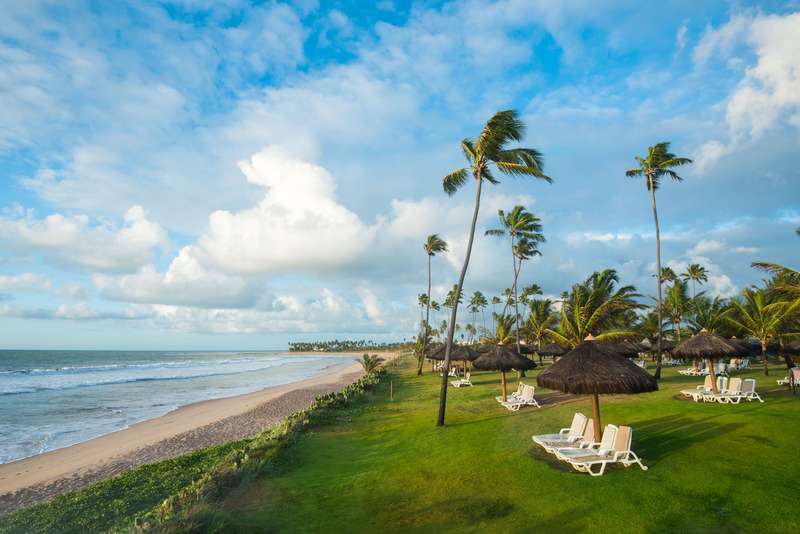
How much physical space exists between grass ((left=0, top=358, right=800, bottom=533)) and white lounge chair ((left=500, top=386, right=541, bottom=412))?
62.0 inches

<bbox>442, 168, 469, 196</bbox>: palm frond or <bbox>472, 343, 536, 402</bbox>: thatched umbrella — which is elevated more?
<bbox>442, 168, 469, 196</bbox>: palm frond

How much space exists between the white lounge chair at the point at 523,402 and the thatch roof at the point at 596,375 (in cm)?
444

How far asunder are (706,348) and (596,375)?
335 inches

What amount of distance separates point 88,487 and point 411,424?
25.8 feet

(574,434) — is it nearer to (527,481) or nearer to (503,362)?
(527,481)

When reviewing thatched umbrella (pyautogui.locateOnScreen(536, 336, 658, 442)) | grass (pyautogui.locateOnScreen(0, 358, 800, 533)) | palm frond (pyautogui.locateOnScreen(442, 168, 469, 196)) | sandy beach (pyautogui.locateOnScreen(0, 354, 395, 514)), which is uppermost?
palm frond (pyautogui.locateOnScreen(442, 168, 469, 196))

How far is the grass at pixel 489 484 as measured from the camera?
18.1 ft

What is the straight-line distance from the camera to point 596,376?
8.25 metres

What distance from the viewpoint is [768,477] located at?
6496 millimetres

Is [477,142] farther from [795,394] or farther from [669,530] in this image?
[795,394]

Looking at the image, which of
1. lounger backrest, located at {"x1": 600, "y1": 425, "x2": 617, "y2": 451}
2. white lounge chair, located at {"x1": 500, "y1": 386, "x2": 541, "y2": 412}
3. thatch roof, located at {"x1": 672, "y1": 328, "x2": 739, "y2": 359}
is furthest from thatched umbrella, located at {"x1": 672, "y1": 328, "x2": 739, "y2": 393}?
lounger backrest, located at {"x1": 600, "y1": 425, "x2": 617, "y2": 451}

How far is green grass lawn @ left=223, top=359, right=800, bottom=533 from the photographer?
5.51 metres

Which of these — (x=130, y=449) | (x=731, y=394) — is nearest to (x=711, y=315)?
(x=731, y=394)

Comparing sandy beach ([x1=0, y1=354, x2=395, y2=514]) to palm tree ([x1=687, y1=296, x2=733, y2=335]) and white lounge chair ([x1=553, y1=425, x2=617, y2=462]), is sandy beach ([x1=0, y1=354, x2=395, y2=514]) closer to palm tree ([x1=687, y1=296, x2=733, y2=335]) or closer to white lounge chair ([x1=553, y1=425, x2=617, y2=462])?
white lounge chair ([x1=553, y1=425, x2=617, y2=462])
